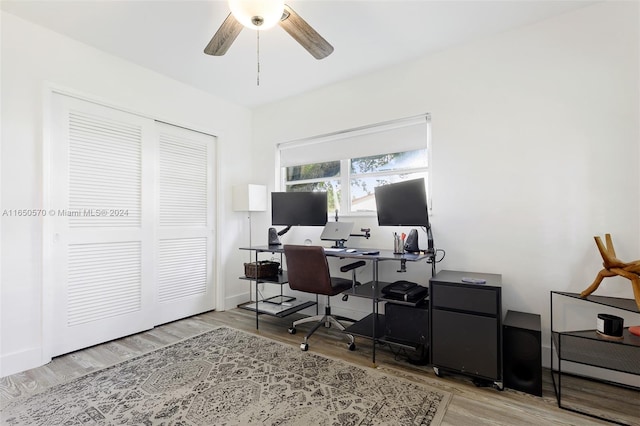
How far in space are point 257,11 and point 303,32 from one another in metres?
0.42

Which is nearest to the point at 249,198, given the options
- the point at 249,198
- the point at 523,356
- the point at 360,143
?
the point at 249,198

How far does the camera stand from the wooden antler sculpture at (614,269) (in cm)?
184

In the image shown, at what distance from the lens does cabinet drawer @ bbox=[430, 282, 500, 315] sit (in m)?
2.08

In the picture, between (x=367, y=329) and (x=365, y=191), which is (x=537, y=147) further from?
(x=367, y=329)

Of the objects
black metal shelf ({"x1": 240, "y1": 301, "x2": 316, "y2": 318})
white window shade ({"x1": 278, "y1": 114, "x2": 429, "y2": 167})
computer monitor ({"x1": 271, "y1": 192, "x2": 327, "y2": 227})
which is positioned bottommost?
black metal shelf ({"x1": 240, "y1": 301, "x2": 316, "y2": 318})

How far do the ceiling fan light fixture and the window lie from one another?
6.04 feet

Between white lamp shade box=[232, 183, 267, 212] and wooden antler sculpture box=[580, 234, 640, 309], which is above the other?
white lamp shade box=[232, 183, 267, 212]

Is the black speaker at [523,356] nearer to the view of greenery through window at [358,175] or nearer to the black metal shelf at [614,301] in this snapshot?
the black metal shelf at [614,301]

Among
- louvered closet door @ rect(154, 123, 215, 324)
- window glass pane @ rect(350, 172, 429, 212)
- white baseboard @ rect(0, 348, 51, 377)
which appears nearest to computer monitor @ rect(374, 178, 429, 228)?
window glass pane @ rect(350, 172, 429, 212)

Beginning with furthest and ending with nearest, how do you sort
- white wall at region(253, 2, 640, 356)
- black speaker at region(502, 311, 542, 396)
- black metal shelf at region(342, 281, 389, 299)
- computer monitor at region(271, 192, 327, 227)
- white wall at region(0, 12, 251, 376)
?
computer monitor at region(271, 192, 327, 227), black metal shelf at region(342, 281, 389, 299), white wall at region(0, 12, 251, 376), white wall at region(253, 2, 640, 356), black speaker at region(502, 311, 542, 396)

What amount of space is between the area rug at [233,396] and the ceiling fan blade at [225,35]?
2403 millimetres

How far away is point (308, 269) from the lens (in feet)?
9.31

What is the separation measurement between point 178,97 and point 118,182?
4.00 feet

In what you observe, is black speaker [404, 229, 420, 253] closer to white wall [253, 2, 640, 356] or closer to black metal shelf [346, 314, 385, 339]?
white wall [253, 2, 640, 356]
